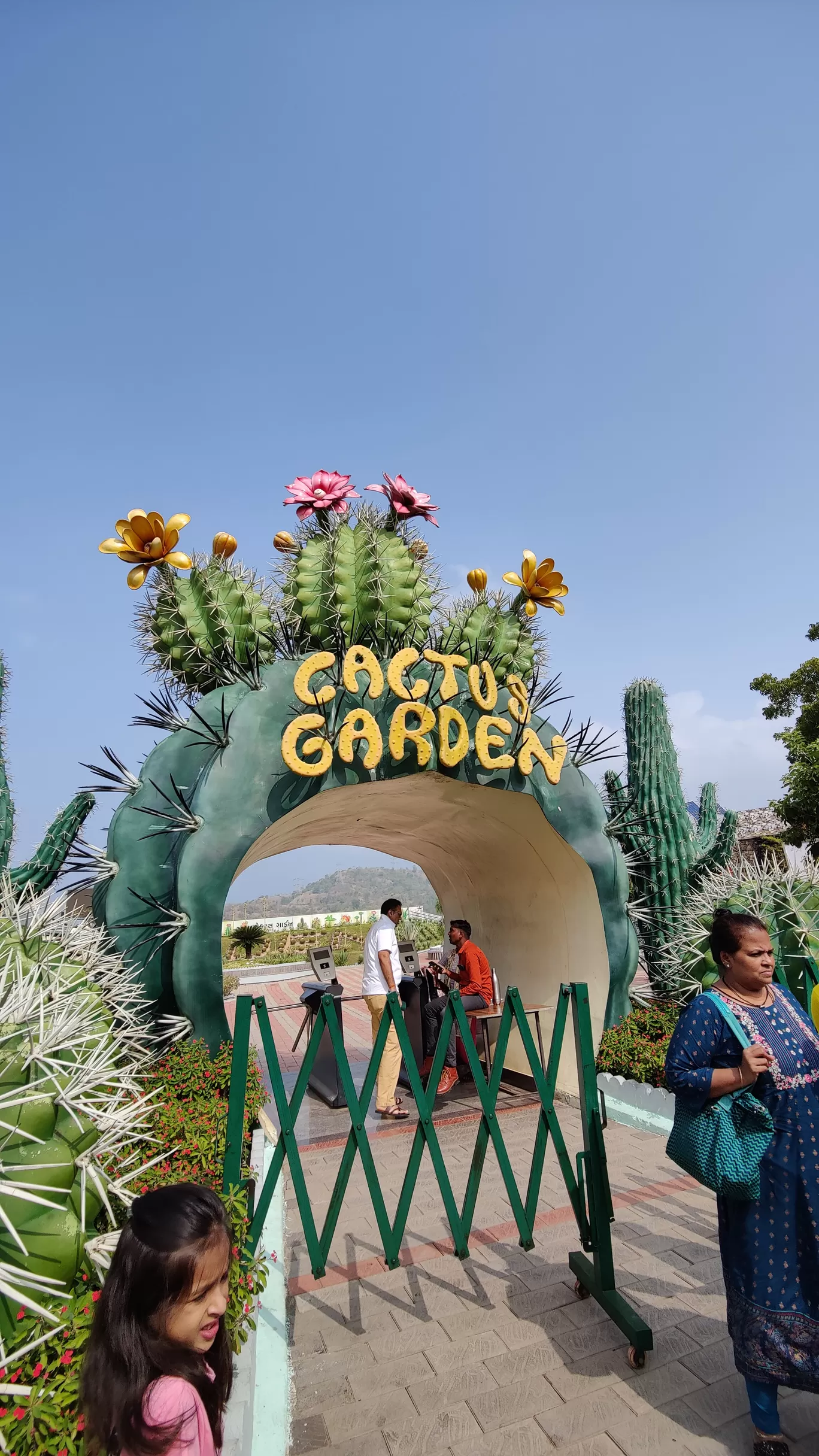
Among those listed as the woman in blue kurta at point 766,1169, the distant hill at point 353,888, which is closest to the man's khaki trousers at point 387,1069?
the woman in blue kurta at point 766,1169

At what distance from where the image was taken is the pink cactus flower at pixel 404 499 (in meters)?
5.86

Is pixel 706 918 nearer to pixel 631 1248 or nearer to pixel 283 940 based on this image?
pixel 631 1248

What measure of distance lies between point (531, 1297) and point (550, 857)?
3.57 metres

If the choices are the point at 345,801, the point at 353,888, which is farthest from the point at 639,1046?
the point at 353,888

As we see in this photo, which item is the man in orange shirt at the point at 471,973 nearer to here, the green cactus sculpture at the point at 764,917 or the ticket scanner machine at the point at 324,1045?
the ticket scanner machine at the point at 324,1045

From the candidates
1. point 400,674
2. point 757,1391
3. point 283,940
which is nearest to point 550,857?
point 400,674

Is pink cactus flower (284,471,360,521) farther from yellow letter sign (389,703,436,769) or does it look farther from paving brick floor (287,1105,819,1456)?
paving brick floor (287,1105,819,1456)

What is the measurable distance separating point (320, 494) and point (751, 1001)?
4.72 meters

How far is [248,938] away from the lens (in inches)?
964

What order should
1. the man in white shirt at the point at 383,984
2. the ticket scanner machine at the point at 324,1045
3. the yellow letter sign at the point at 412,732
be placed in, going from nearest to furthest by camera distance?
1. the yellow letter sign at the point at 412,732
2. the man in white shirt at the point at 383,984
3. the ticket scanner machine at the point at 324,1045

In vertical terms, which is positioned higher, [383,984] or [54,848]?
[54,848]

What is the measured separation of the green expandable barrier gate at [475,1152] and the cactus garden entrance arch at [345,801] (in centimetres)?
168

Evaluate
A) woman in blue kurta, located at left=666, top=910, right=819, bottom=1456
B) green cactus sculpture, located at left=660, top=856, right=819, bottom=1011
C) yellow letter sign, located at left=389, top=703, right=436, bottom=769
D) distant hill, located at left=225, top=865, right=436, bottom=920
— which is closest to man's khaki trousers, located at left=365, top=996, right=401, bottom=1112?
yellow letter sign, located at left=389, top=703, right=436, bottom=769

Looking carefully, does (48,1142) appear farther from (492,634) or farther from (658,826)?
(658,826)
